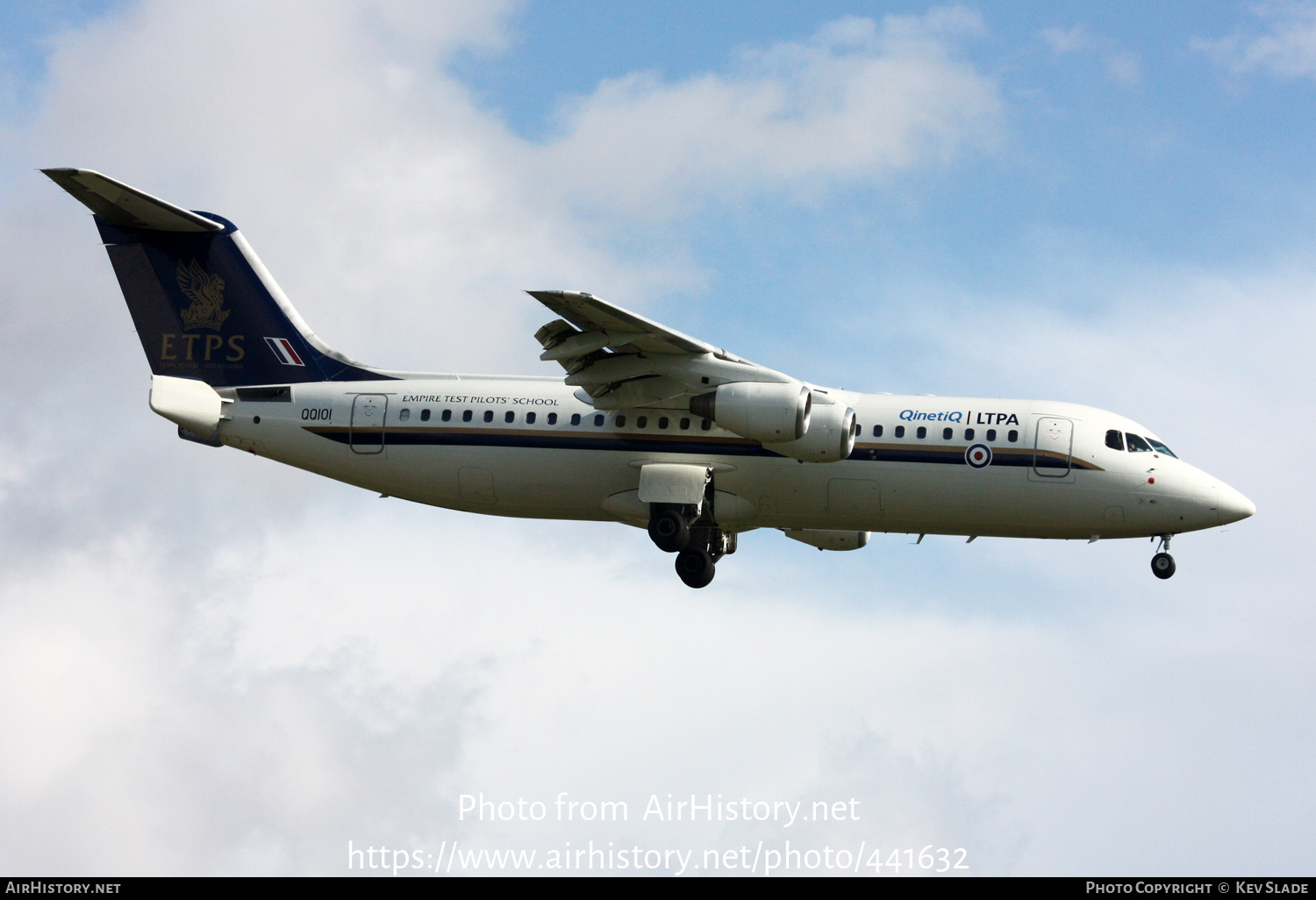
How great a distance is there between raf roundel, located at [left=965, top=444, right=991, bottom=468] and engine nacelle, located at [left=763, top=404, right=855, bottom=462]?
2.18 metres

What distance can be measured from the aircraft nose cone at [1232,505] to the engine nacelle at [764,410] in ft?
23.1

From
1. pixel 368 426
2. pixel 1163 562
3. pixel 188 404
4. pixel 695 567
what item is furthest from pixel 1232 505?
pixel 188 404

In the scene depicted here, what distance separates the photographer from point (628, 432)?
25734mm

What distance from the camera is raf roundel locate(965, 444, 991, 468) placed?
24797mm

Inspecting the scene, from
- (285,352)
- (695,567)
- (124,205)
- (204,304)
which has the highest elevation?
(124,205)

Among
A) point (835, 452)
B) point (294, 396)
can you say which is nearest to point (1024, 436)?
point (835, 452)

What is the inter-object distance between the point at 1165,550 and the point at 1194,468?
4.71ft

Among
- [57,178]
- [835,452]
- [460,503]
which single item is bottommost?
[460,503]

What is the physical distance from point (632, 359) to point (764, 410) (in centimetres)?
261

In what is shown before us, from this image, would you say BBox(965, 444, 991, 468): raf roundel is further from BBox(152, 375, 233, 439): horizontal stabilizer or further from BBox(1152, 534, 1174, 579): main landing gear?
BBox(152, 375, 233, 439): horizontal stabilizer

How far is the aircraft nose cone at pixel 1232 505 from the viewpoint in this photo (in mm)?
24797

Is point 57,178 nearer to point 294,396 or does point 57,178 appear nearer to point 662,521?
point 294,396

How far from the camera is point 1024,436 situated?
2488 centimetres

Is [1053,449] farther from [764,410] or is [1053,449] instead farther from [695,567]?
[695,567]
